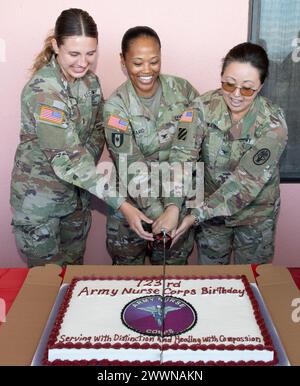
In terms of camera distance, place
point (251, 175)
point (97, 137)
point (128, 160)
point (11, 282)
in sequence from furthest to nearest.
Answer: point (97, 137) < point (128, 160) < point (251, 175) < point (11, 282)

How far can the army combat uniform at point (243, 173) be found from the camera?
1.76 meters

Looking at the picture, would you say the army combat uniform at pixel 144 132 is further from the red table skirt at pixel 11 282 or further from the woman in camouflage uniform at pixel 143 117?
the red table skirt at pixel 11 282

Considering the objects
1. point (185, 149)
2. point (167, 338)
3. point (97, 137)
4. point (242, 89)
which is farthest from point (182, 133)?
point (167, 338)

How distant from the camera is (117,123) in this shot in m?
1.84

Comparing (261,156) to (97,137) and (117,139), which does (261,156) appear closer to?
(117,139)

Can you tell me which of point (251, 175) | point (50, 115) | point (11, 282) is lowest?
point (11, 282)

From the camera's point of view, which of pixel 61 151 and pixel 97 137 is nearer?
pixel 61 151

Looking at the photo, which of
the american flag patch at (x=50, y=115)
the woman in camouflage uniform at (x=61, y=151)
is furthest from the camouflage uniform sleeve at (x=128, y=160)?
the american flag patch at (x=50, y=115)

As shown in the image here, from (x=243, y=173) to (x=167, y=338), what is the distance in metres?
0.83

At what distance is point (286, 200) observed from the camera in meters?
2.46

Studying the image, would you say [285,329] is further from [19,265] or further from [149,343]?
[19,265]
